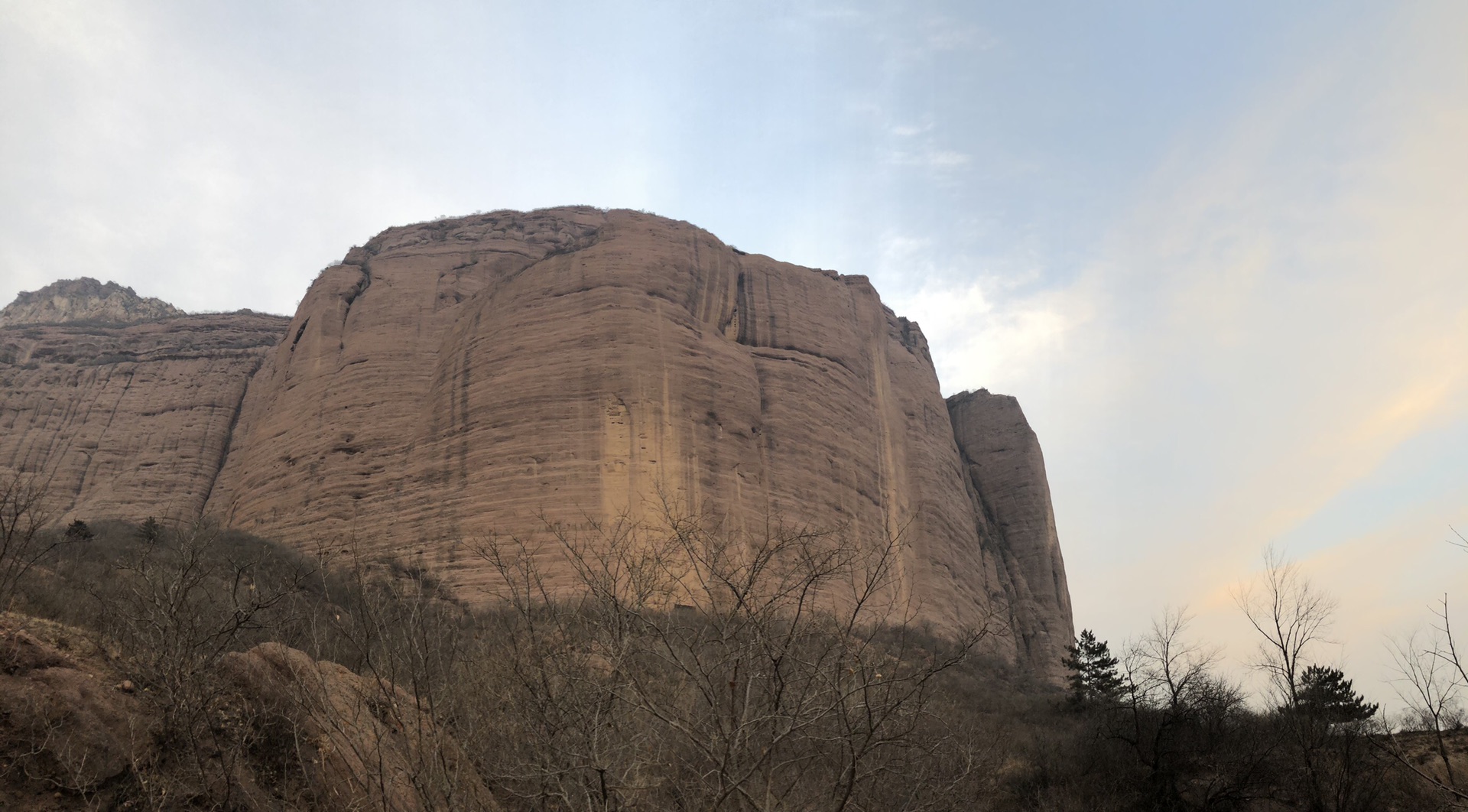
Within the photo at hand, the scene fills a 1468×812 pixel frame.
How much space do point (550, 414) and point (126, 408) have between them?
26627 millimetres

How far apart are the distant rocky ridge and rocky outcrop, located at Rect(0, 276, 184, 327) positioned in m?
11.1

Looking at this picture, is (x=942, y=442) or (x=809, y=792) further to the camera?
(x=942, y=442)

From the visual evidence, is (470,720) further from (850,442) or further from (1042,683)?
(1042,683)

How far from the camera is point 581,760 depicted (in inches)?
314

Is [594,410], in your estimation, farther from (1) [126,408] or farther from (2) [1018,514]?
(1) [126,408]

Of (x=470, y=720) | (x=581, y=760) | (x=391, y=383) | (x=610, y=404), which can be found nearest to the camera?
(x=581, y=760)

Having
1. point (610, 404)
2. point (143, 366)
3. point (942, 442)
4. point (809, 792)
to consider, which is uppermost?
point (143, 366)

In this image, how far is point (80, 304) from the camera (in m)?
61.1

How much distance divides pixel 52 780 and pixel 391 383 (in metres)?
26.3

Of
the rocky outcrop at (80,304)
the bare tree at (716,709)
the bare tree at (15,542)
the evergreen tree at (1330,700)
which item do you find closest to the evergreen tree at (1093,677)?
the evergreen tree at (1330,700)

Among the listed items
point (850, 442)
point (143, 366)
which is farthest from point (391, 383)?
point (143, 366)

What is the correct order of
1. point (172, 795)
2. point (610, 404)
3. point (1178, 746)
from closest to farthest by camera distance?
point (172, 795)
point (1178, 746)
point (610, 404)

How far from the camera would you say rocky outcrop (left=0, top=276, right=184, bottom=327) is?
196 feet

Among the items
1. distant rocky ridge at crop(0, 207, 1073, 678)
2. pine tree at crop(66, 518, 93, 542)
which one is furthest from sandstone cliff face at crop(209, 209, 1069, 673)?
pine tree at crop(66, 518, 93, 542)
